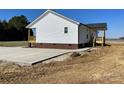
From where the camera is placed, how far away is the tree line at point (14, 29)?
20705 mm

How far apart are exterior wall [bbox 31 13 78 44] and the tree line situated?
4.45 feet

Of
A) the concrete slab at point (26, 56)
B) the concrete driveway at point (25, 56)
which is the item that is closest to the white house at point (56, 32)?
the concrete slab at point (26, 56)

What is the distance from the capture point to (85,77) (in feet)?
26.0

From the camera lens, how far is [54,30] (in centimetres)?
2164

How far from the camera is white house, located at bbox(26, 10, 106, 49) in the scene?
68.2ft

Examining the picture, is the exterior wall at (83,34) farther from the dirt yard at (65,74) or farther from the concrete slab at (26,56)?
the dirt yard at (65,74)

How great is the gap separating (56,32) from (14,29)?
150 inches

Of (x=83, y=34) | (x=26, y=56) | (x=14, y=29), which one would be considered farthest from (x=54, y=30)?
(x=26, y=56)

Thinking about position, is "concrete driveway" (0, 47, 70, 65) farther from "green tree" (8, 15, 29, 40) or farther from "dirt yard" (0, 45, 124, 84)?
"green tree" (8, 15, 29, 40)

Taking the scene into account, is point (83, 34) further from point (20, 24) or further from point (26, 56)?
point (26, 56)
